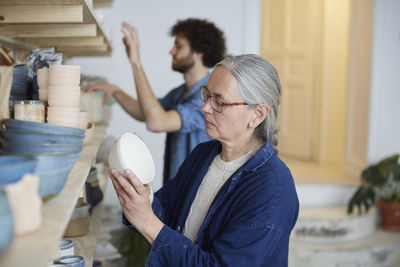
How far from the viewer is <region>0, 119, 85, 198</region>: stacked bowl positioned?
845mm

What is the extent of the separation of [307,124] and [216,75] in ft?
13.9

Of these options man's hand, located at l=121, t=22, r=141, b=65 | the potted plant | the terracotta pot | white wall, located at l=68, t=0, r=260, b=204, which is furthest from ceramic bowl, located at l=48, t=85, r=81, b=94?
the terracotta pot

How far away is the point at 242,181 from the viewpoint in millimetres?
1461

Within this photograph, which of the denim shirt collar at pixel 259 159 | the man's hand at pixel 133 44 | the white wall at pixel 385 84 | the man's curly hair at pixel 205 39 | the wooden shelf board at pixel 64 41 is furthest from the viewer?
the white wall at pixel 385 84

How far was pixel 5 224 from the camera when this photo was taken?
64 cm

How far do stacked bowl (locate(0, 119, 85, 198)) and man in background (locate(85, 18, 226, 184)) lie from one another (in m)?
1.56

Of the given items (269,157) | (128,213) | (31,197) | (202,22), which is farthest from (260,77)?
(202,22)

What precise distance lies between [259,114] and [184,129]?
3.47ft

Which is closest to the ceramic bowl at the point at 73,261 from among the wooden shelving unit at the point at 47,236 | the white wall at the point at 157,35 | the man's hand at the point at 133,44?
the wooden shelving unit at the point at 47,236

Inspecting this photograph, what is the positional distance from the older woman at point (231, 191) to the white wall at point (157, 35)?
8.16 ft

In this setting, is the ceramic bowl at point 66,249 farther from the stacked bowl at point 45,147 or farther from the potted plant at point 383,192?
the potted plant at point 383,192

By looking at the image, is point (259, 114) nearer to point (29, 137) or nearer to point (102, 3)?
point (29, 137)

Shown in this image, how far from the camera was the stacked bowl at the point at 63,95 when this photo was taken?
3.69 ft

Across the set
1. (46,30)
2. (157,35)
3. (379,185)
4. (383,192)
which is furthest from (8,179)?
(383,192)
